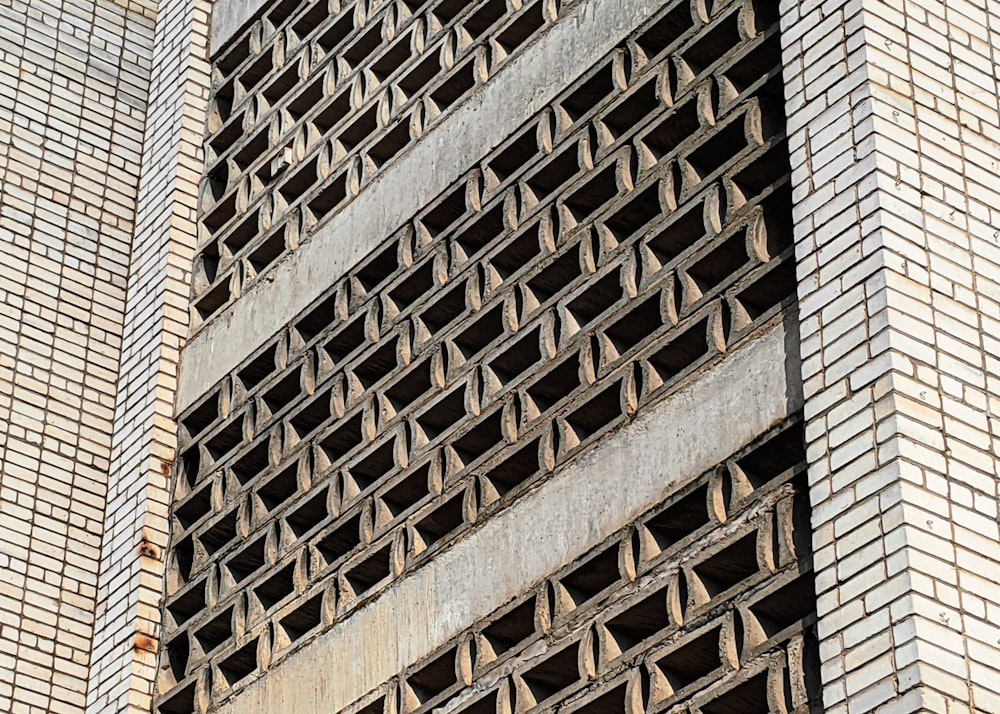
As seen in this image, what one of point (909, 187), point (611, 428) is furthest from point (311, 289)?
point (909, 187)

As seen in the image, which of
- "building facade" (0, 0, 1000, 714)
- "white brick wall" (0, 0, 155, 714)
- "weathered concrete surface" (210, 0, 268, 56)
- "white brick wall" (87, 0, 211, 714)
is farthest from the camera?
"weathered concrete surface" (210, 0, 268, 56)

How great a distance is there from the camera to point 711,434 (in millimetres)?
10117

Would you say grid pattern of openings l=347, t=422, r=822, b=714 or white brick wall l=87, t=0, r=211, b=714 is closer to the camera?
grid pattern of openings l=347, t=422, r=822, b=714

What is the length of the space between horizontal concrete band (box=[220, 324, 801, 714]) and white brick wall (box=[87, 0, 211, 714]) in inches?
58.2

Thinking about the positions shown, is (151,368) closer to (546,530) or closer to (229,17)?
(229,17)

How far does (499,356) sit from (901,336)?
127 inches

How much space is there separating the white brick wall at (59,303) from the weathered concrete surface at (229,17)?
2.40ft

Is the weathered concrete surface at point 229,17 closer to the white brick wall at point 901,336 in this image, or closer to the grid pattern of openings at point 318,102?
the grid pattern of openings at point 318,102

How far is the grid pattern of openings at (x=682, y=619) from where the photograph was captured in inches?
370

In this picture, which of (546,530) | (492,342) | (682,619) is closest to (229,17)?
(492,342)

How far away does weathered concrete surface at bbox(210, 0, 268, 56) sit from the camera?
1619 cm

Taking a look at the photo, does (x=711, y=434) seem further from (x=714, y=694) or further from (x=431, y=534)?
(x=431, y=534)

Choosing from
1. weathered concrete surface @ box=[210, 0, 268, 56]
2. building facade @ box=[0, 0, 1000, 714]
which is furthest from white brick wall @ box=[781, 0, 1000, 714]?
weathered concrete surface @ box=[210, 0, 268, 56]

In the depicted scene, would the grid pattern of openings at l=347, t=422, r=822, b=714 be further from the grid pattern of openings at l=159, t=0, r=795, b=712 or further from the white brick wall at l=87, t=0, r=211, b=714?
the white brick wall at l=87, t=0, r=211, b=714
